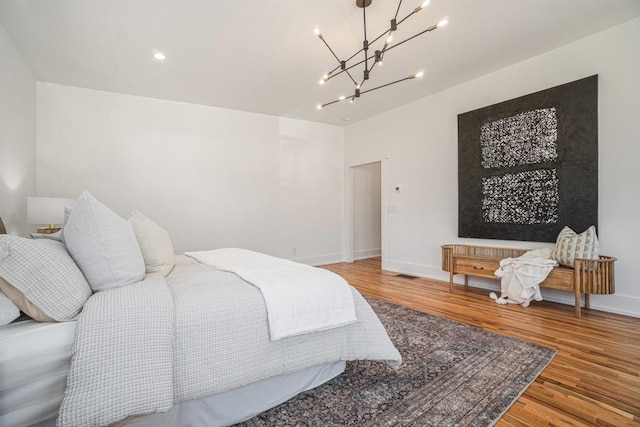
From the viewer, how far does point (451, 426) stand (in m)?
1.40

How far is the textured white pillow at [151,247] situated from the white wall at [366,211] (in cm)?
472

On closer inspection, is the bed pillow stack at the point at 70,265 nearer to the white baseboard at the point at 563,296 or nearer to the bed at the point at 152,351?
the bed at the point at 152,351

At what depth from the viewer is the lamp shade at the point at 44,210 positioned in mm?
2936

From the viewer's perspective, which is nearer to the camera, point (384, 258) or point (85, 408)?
point (85, 408)

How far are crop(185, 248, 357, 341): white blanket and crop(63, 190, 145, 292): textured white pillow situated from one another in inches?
24.4

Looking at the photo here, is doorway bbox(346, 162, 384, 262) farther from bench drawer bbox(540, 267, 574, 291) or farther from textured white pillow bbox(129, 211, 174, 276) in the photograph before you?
textured white pillow bbox(129, 211, 174, 276)

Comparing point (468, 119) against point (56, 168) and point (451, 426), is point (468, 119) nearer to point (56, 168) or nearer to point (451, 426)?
point (451, 426)

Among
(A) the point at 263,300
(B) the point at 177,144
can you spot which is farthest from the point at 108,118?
(A) the point at 263,300

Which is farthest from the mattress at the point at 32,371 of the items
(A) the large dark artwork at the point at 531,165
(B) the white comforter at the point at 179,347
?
(A) the large dark artwork at the point at 531,165

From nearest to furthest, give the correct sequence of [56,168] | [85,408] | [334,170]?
[85,408]
[56,168]
[334,170]

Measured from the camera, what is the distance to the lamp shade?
9.63ft

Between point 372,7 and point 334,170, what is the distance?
3.76 metres

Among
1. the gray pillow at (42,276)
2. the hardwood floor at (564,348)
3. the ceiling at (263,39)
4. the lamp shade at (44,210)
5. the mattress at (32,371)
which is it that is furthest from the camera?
the lamp shade at (44,210)

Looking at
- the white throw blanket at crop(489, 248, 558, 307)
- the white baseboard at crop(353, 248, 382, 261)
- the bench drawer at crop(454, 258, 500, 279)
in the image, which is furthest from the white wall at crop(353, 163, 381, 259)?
the white throw blanket at crop(489, 248, 558, 307)
